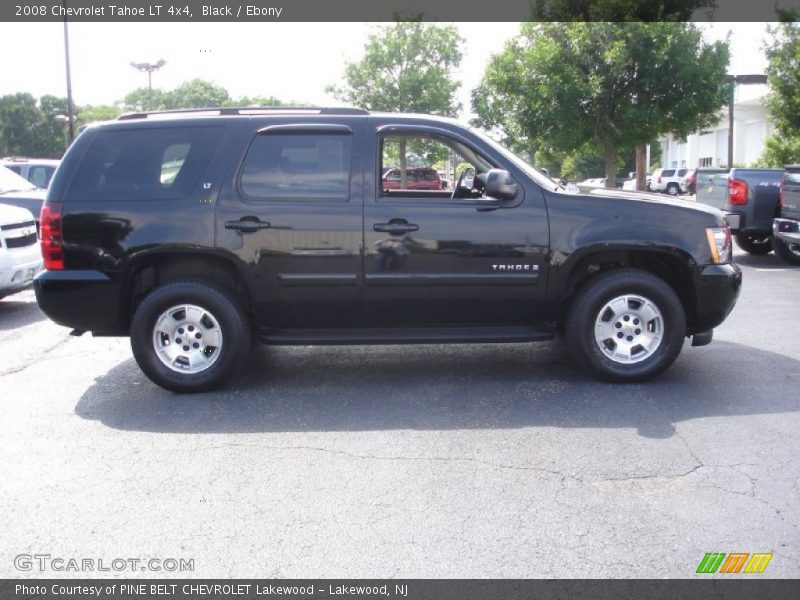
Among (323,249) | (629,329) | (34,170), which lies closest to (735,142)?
(34,170)

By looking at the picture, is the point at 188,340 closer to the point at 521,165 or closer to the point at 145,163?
the point at 145,163

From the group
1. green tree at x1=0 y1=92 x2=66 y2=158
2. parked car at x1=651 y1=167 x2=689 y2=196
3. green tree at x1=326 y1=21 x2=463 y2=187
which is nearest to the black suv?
green tree at x1=326 y1=21 x2=463 y2=187

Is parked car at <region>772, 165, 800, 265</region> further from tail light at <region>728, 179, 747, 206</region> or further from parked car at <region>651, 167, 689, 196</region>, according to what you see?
parked car at <region>651, 167, 689, 196</region>

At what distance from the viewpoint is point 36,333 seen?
884 cm

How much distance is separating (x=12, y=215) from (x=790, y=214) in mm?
10938

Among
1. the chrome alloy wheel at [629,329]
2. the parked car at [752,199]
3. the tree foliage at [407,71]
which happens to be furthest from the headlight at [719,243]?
the tree foliage at [407,71]

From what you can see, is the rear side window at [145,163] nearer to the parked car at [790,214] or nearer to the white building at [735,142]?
the parked car at [790,214]

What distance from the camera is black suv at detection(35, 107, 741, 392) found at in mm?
6234

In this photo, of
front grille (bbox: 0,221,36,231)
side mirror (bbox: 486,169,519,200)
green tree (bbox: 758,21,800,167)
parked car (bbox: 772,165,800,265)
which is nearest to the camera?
side mirror (bbox: 486,169,519,200)

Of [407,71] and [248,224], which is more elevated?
[407,71]

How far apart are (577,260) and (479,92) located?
23.5m

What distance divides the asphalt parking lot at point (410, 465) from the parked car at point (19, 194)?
5.40 m

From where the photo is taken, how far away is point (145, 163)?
636 cm

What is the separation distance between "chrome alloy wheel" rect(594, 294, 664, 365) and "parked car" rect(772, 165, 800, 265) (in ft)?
25.6
